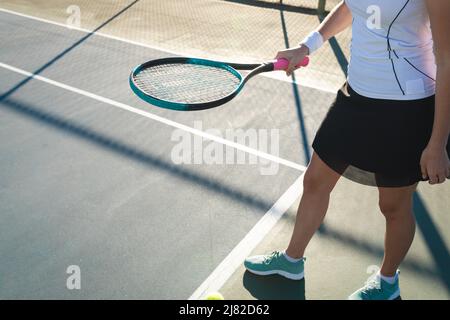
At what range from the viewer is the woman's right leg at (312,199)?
2104 mm

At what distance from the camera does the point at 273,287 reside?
243cm

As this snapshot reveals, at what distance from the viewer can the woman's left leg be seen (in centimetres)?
196

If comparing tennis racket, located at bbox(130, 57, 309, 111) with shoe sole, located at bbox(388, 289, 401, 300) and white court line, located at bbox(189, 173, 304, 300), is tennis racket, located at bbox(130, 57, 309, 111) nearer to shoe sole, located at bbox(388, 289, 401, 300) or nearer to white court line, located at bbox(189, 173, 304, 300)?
white court line, located at bbox(189, 173, 304, 300)

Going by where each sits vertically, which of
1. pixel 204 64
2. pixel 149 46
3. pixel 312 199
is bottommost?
pixel 149 46

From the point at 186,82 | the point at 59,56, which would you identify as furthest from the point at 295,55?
the point at 59,56

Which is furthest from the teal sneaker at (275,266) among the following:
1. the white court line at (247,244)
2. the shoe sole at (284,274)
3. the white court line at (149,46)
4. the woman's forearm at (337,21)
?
the white court line at (149,46)

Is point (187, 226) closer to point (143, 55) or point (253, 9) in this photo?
point (143, 55)

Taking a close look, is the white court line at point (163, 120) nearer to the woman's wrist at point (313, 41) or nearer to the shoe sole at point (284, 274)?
the shoe sole at point (284, 274)

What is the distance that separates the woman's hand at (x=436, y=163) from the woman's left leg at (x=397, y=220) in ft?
0.72

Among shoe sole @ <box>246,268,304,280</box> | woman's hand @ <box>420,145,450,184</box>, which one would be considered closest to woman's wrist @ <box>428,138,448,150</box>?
woman's hand @ <box>420,145,450,184</box>

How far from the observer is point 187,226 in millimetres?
2816

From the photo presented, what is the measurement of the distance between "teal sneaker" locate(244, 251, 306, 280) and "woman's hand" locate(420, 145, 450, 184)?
892mm

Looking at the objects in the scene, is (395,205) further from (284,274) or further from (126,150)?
(126,150)

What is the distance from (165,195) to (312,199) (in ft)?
3.75
